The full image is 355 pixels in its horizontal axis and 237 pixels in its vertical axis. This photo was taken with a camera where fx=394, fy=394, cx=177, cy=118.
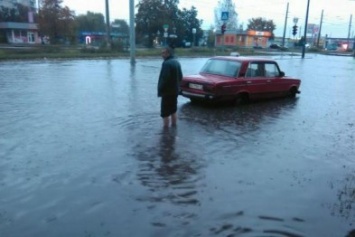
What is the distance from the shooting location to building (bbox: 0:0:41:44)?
70.6m

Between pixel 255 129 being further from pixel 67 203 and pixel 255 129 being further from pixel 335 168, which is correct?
pixel 67 203

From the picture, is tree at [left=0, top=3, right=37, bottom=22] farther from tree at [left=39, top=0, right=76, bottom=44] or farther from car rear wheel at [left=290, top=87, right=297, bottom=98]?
car rear wheel at [left=290, top=87, right=297, bottom=98]

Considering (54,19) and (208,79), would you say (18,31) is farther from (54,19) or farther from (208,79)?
(208,79)

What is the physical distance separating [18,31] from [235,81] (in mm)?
Answer: 71893

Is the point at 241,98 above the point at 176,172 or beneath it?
above

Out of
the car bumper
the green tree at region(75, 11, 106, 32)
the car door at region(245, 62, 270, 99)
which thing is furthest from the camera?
the green tree at region(75, 11, 106, 32)

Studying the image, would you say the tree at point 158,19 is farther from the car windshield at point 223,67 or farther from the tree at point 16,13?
the car windshield at point 223,67

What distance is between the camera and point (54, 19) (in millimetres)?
53812

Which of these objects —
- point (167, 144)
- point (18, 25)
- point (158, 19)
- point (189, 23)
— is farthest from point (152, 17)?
point (167, 144)

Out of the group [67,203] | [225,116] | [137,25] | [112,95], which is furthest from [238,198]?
[137,25]

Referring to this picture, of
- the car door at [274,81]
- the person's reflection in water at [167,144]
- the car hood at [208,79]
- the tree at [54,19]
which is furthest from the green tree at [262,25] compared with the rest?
the person's reflection in water at [167,144]

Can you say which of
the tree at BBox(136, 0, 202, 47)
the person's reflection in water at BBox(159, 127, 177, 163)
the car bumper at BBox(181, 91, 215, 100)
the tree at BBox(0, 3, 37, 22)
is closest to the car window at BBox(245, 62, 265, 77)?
the car bumper at BBox(181, 91, 215, 100)

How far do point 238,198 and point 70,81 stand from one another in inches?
514

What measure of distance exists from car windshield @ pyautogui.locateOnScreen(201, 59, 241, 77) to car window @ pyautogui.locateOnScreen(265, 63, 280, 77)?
136 cm
